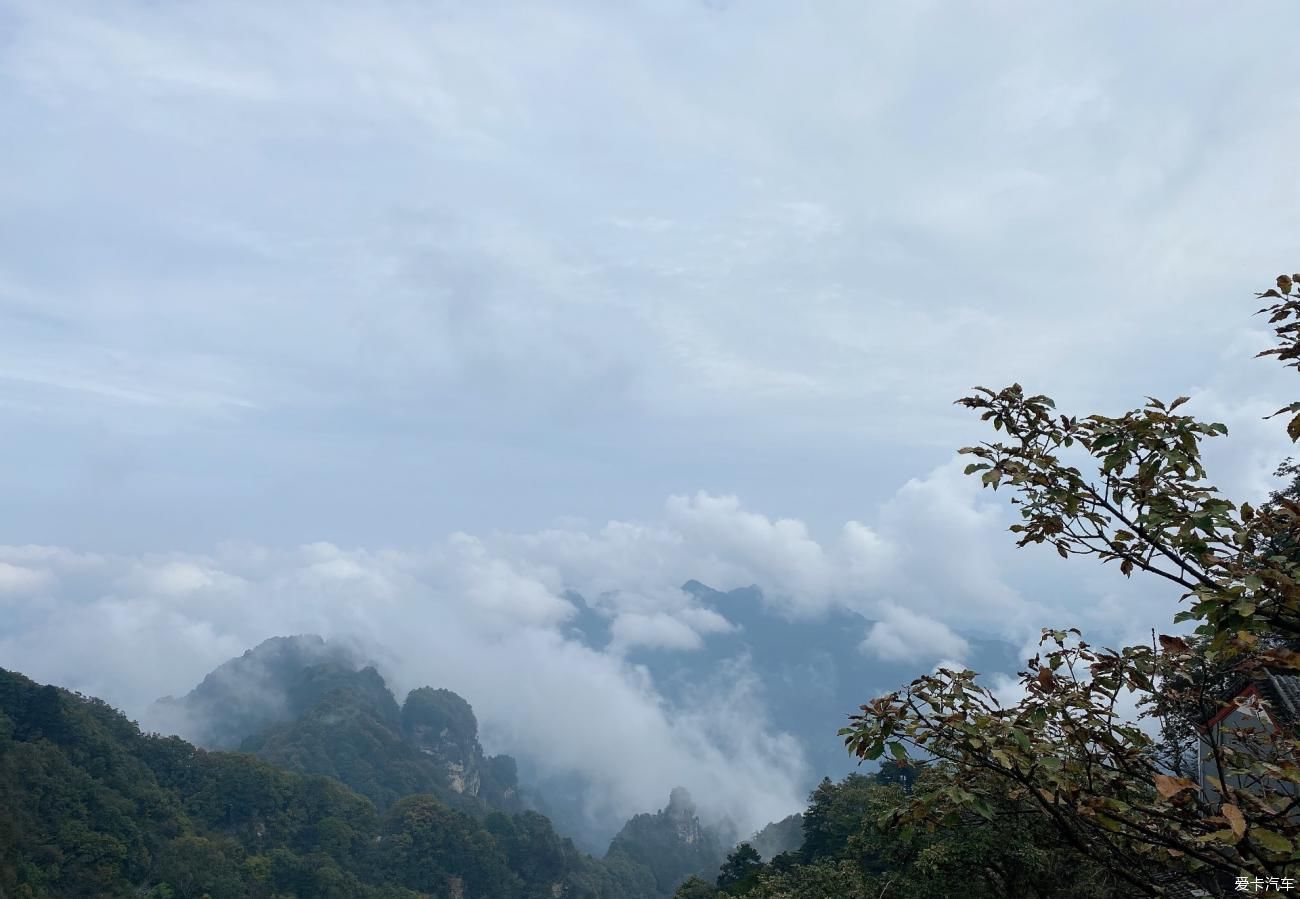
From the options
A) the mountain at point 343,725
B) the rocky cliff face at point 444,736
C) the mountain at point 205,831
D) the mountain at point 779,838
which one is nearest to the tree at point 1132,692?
the mountain at point 205,831

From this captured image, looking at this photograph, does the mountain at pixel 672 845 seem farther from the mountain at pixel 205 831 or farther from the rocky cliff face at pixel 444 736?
the mountain at pixel 205 831

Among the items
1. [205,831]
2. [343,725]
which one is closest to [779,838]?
[343,725]

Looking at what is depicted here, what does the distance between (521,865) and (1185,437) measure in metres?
94.1

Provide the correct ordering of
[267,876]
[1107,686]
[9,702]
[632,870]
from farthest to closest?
1. [632,870]
2. [267,876]
3. [9,702]
4. [1107,686]

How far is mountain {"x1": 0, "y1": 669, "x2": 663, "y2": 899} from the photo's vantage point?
48375mm

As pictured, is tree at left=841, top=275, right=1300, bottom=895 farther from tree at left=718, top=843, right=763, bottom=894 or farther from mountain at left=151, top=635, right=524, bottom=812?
mountain at left=151, top=635, right=524, bottom=812

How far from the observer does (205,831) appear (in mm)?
62625

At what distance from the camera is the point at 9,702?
54.7 m

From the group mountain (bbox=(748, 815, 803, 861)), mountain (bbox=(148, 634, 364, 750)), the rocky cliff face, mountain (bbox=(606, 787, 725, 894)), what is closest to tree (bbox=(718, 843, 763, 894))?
mountain (bbox=(748, 815, 803, 861))

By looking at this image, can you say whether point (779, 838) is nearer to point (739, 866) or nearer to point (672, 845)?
point (672, 845)

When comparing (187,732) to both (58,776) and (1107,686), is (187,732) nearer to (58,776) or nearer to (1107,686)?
(58,776)

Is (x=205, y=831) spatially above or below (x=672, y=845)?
below

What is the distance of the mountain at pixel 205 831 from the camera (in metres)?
48.4

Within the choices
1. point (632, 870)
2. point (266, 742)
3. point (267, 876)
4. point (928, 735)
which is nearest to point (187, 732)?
point (266, 742)
